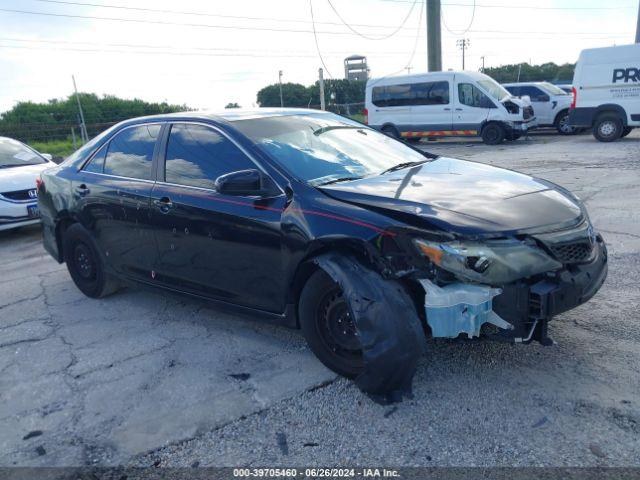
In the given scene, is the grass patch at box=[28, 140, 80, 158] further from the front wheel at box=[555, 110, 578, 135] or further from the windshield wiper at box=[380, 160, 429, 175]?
the windshield wiper at box=[380, 160, 429, 175]

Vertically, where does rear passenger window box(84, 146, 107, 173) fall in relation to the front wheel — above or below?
above

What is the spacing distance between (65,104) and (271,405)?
31943 millimetres

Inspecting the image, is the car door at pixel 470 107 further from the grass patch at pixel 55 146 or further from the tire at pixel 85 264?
the tire at pixel 85 264

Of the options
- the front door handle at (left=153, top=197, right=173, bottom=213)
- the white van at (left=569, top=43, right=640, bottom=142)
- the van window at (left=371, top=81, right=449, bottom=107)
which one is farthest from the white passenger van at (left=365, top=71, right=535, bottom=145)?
the front door handle at (left=153, top=197, right=173, bottom=213)

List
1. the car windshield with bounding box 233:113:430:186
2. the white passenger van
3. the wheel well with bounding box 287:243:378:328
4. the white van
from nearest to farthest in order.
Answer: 1. the wheel well with bounding box 287:243:378:328
2. the car windshield with bounding box 233:113:430:186
3. the white van
4. the white passenger van

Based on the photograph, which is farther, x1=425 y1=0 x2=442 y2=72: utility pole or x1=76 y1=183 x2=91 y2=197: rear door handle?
x1=425 y1=0 x2=442 y2=72: utility pole

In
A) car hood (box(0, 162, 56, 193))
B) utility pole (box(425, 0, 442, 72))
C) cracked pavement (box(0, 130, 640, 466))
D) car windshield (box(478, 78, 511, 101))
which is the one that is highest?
utility pole (box(425, 0, 442, 72))

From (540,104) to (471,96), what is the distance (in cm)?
322

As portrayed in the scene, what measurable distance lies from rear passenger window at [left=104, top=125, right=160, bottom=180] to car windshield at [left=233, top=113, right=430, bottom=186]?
0.87m

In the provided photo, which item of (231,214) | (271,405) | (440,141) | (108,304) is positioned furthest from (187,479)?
(440,141)

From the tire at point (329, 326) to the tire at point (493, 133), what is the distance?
15.5 metres

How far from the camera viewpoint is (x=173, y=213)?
412 centimetres

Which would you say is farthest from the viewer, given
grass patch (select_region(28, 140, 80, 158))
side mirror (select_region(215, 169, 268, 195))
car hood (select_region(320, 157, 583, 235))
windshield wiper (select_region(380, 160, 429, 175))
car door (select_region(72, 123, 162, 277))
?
grass patch (select_region(28, 140, 80, 158))

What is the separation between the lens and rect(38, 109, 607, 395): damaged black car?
2977mm
